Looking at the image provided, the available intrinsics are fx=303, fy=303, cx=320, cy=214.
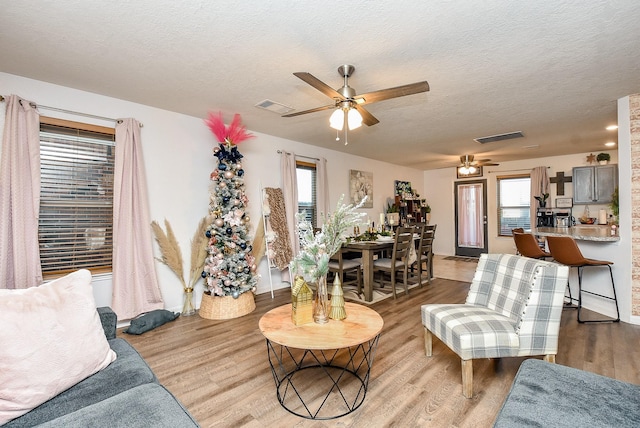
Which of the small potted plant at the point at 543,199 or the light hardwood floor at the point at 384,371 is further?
the small potted plant at the point at 543,199

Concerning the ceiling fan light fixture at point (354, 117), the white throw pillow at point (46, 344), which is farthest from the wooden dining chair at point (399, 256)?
the white throw pillow at point (46, 344)

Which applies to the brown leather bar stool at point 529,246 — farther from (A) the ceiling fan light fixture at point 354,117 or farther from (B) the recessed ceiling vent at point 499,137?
(A) the ceiling fan light fixture at point 354,117

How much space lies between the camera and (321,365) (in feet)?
5.93

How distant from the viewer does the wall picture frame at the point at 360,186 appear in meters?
6.42

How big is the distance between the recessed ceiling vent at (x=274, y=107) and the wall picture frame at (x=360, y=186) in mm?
2935

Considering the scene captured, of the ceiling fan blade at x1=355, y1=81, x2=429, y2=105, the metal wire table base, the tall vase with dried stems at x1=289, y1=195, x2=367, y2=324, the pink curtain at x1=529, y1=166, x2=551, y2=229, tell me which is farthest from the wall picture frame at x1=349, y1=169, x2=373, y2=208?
the tall vase with dried stems at x1=289, y1=195, x2=367, y2=324

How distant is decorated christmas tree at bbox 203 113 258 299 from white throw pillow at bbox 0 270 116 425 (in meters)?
2.03

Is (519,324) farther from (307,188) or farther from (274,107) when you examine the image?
(307,188)

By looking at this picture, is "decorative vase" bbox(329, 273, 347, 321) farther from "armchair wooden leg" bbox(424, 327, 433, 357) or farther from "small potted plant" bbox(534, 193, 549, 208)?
"small potted plant" bbox(534, 193, 549, 208)

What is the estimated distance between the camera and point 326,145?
5.63m

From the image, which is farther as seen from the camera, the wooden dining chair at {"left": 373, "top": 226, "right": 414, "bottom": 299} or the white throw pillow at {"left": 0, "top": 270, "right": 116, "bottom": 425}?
the wooden dining chair at {"left": 373, "top": 226, "right": 414, "bottom": 299}

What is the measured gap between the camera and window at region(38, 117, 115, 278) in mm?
2967

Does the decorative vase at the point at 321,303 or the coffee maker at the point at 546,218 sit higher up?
the coffee maker at the point at 546,218

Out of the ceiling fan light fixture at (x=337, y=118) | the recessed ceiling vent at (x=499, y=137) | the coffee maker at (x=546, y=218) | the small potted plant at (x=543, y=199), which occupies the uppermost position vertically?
the recessed ceiling vent at (x=499, y=137)
